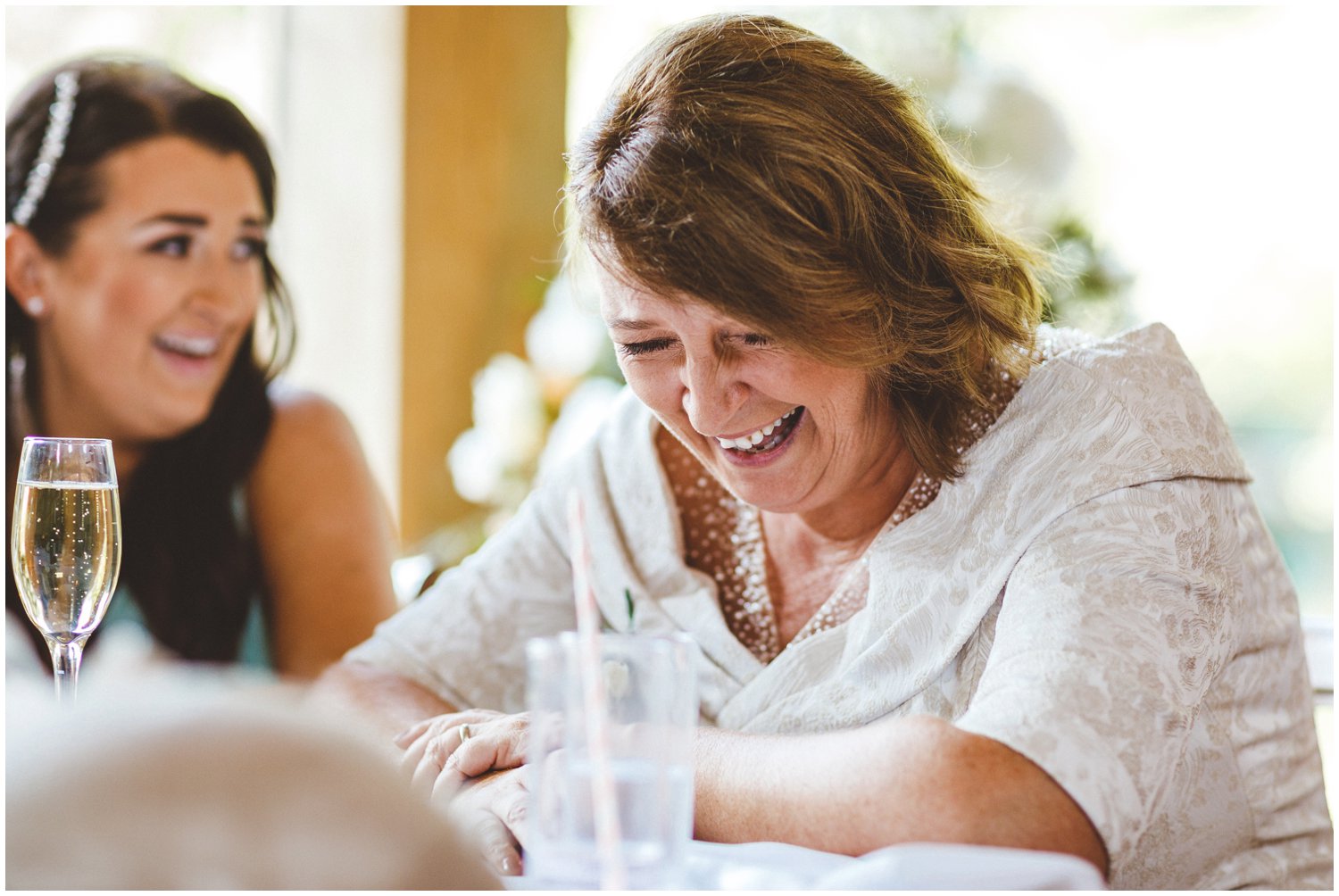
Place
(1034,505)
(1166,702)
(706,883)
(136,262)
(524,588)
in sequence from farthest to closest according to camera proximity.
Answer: (136,262), (524,588), (1034,505), (1166,702), (706,883)

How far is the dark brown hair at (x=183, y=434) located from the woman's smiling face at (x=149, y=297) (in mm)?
30

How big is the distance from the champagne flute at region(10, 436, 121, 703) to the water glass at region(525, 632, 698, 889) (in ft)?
1.81

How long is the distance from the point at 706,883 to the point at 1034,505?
0.55 m

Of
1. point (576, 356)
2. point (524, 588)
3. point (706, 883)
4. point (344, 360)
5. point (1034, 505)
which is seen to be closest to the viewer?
point (706, 883)

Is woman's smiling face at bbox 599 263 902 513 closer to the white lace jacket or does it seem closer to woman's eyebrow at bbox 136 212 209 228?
the white lace jacket

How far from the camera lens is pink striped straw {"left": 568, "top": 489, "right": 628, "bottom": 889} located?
0.72 metres

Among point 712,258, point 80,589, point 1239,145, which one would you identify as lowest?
point 80,589

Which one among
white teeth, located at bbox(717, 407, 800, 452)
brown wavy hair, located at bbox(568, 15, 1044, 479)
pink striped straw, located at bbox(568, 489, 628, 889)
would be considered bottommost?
pink striped straw, located at bbox(568, 489, 628, 889)

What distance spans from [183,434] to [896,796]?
1.80 meters

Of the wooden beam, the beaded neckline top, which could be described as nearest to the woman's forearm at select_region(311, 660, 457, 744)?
the beaded neckline top

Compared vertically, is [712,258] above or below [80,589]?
above

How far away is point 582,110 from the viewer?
3867mm

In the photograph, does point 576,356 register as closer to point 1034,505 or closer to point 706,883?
point 1034,505

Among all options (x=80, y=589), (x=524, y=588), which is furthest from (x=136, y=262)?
(x=80, y=589)
